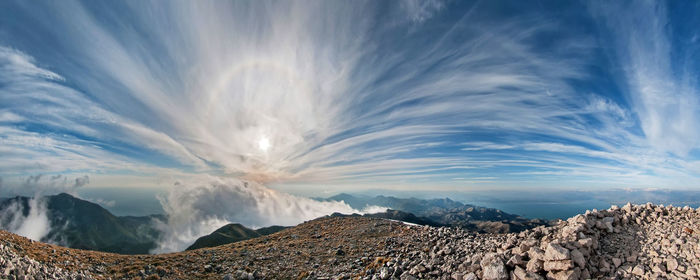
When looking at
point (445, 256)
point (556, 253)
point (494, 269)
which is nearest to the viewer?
point (556, 253)

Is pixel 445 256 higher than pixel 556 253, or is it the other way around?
pixel 556 253

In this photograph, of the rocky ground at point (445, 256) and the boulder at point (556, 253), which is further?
the rocky ground at point (445, 256)


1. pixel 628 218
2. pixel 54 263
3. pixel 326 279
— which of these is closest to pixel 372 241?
pixel 326 279

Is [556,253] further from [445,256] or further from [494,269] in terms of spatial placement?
[445,256]

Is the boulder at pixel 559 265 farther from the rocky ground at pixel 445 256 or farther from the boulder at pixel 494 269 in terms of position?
the boulder at pixel 494 269

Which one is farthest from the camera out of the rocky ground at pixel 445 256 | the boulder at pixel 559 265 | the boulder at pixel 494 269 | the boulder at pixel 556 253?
the boulder at pixel 494 269

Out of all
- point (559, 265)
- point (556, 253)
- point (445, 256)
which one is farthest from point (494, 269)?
point (445, 256)

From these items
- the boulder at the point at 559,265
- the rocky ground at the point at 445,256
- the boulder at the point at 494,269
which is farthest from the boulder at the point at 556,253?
the boulder at the point at 494,269

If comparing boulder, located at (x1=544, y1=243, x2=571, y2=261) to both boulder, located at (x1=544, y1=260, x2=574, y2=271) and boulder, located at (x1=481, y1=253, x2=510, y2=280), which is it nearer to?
boulder, located at (x1=544, y1=260, x2=574, y2=271)

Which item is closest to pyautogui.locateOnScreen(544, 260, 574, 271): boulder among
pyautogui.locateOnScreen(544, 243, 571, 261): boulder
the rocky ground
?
the rocky ground
